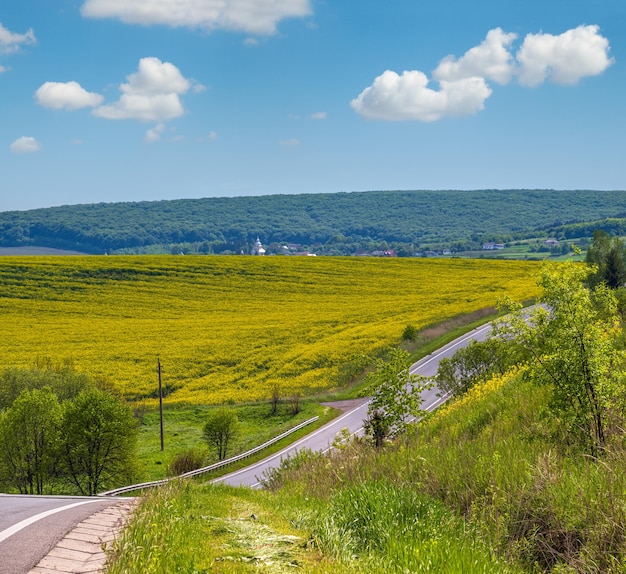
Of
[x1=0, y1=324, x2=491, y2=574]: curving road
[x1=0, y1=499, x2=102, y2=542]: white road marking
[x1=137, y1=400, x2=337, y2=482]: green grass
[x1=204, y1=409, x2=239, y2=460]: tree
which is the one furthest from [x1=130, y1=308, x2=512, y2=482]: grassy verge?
[x1=0, y1=499, x2=102, y2=542]: white road marking

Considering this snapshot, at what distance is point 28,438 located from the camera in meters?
36.7

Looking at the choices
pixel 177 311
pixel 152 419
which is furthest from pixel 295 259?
pixel 152 419

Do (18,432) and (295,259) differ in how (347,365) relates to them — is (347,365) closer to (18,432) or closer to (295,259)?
(18,432)

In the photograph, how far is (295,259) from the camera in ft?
395

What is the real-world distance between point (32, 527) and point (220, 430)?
123ft

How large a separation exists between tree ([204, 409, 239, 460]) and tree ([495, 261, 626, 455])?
3619cm

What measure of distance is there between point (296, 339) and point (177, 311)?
23185 millimetres

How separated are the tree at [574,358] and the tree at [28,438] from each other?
3262cm

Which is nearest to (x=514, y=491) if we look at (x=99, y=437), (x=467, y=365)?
(x=467, y=365)

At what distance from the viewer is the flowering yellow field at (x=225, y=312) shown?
61.8 meters

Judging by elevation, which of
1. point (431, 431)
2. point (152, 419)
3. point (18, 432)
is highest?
point (431, 431)

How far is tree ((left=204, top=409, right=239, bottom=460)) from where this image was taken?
144 feet

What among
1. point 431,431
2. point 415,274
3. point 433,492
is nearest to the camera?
point 433,492

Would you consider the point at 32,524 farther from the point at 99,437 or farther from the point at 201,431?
the point at 201,431
